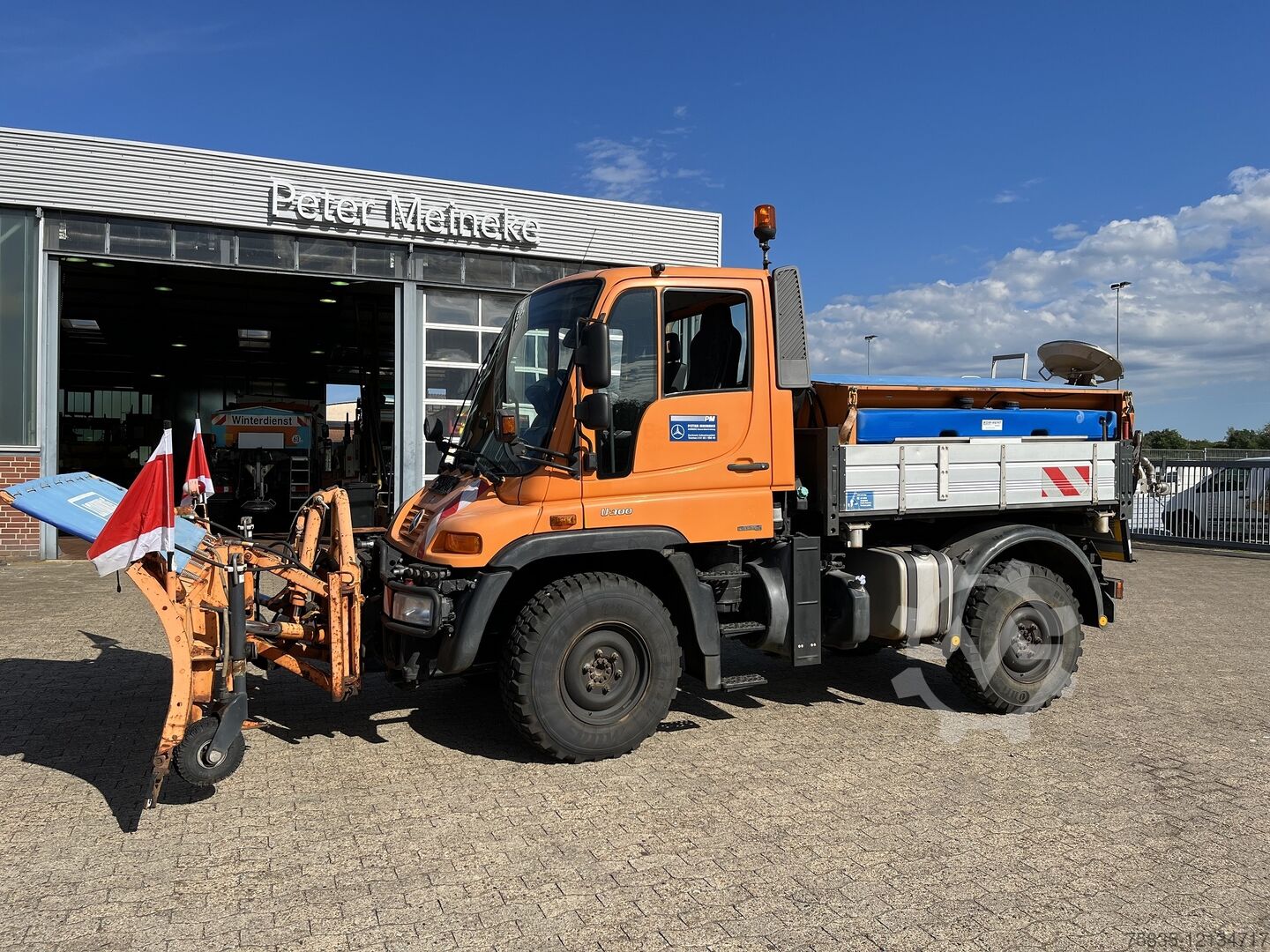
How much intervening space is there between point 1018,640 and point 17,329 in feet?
46.1

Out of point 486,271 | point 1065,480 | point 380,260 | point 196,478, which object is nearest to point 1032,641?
point 1065,480

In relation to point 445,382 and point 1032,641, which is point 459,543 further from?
point 445,382

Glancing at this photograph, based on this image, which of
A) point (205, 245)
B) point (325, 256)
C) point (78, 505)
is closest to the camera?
point (78, 505)

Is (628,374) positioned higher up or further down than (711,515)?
higher up

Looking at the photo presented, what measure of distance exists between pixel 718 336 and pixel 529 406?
121 cm

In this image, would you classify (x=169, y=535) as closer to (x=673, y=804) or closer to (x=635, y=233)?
(x=673, y=804)

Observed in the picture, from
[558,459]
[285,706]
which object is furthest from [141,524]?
[285,706]

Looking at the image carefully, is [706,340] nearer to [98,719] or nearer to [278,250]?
[98,719]

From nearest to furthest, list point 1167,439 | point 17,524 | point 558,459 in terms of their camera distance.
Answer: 1. point 558,459
2. point 17,524
3. point 1167,439

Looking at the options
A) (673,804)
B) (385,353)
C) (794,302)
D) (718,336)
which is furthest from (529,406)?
(385,353)

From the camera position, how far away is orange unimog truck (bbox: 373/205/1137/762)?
502 centimetres

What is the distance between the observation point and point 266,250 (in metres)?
15.2

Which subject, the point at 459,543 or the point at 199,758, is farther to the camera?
the point at 459,543

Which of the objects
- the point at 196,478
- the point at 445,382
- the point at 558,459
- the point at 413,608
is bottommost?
the point at 413,608
